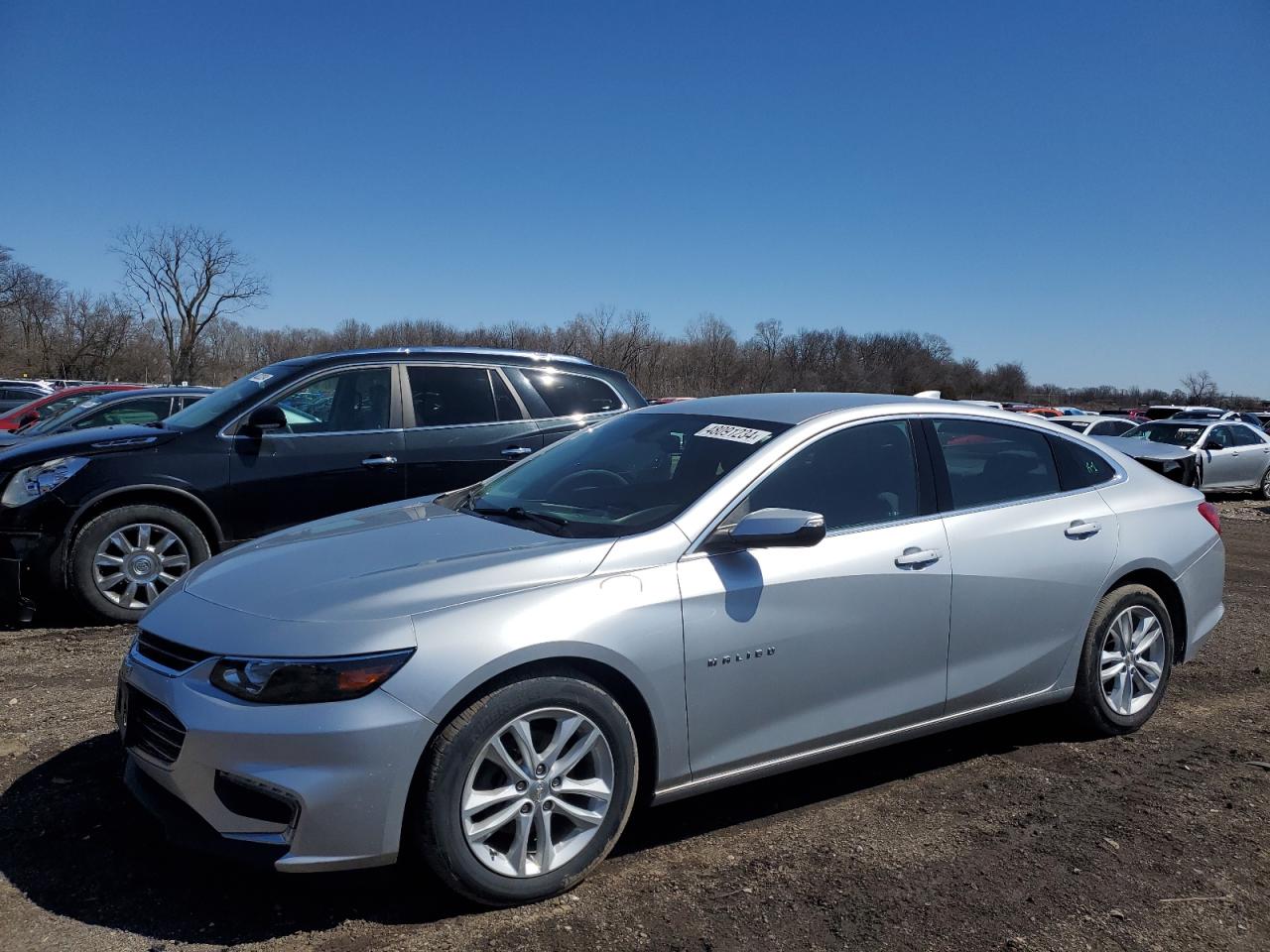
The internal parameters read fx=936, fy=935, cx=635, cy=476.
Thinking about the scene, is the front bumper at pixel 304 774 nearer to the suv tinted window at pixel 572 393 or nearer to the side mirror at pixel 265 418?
the side mirror at pixel 265 418

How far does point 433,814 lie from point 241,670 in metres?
0.68

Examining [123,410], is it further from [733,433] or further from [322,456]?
[733,433]

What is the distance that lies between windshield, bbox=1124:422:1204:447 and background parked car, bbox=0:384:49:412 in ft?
84.5

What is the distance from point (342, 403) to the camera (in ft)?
21.7

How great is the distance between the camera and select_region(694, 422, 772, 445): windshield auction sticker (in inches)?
142

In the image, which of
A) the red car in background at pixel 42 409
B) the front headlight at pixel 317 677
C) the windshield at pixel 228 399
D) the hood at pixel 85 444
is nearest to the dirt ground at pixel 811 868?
the front headlight at pixel 317 677

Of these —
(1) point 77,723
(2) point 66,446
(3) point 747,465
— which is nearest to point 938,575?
(3) point 747,465

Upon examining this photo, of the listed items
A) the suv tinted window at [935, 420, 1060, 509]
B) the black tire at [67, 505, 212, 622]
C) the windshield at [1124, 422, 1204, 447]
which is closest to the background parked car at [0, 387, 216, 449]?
the black tire at [67, 505, 212, 622]

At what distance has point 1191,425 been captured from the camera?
1786cm

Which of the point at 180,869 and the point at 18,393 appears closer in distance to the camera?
the point at 180,869

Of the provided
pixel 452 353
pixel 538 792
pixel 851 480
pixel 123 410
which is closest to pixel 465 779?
pixel 538 792

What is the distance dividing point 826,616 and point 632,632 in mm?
799

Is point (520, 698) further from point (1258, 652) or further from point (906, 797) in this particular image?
point (1258, 652)

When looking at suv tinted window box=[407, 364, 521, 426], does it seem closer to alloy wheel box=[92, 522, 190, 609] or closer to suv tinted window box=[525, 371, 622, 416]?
suv tinted window box=[525, 371, 622, 416]
